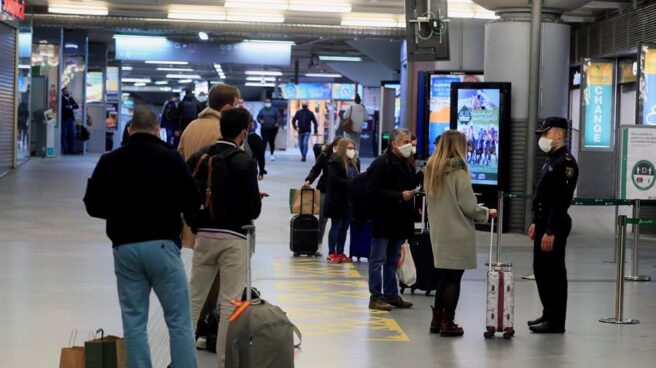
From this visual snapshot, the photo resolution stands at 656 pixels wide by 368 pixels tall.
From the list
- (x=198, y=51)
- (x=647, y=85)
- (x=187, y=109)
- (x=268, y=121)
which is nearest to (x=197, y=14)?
(x=187, y=109)

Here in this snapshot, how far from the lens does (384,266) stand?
10477 millimetres

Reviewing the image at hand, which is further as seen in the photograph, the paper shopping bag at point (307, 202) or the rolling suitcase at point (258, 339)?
the paper shopping bag at point (307, 202)

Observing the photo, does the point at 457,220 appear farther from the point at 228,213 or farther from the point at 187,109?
the point at 187,109

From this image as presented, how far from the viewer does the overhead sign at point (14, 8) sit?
22672mm

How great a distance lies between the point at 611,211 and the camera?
73.8ft

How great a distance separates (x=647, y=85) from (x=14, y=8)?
1268cm

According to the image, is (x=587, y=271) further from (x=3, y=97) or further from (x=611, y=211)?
(x=3, y=97)

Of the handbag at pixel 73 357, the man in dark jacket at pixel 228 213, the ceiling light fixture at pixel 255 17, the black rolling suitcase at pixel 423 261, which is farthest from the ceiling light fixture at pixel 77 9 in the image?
Answer: the handbag at pixel 73 357

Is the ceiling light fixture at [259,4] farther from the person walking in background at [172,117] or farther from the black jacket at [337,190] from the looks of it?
the black jacket at [337,190]

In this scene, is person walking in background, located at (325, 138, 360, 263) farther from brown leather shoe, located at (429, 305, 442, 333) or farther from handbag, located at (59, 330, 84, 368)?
handbag, located at (59, 330, 84, 368)

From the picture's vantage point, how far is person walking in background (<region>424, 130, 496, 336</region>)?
8984 millimetres

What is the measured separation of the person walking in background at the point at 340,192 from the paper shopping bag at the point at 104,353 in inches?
309

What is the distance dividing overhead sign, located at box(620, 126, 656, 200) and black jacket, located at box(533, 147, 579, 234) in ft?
13.7

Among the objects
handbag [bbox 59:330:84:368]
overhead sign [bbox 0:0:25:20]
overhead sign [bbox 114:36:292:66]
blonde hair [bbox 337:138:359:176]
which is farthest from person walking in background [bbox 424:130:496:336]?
overhead sign [bbox 114:36:292:66]
